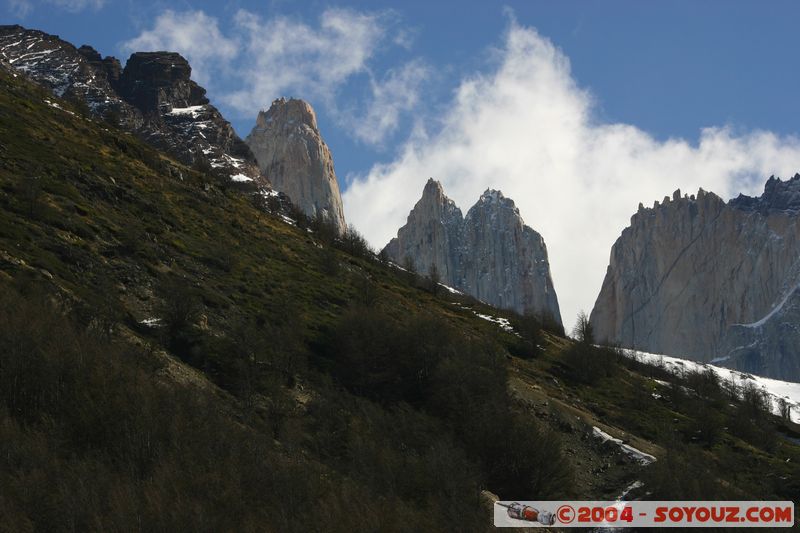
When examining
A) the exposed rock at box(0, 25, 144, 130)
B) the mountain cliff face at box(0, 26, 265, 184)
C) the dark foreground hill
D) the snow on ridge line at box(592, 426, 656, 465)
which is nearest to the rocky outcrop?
the mountain cliff face at box(0, 26, 265, 184)

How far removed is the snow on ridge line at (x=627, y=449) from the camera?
57531 millimetres

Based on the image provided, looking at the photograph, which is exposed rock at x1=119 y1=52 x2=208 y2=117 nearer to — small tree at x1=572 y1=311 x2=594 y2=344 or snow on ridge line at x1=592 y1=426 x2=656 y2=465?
small tree at x1=572 y1=311 x2=594 y2=344

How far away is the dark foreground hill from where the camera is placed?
30469 millimetres

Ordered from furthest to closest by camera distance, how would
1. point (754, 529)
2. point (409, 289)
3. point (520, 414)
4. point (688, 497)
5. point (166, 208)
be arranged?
point (409, 289) < point (166, 208) < point (520, 414) < point (688, 497) < point (754, 529)

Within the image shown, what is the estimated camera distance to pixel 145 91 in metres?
184

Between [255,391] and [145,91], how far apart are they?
487 feet

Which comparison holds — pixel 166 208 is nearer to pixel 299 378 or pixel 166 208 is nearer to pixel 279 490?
pixel 299 378

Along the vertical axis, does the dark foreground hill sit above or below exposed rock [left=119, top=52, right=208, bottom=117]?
below

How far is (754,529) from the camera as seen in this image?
40531mm

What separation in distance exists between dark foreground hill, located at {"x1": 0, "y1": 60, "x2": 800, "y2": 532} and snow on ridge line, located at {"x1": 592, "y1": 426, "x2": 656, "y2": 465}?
461 mm

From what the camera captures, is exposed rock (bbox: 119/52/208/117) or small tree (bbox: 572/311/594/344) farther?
exposed rock (bbox: 119/52/208/117)

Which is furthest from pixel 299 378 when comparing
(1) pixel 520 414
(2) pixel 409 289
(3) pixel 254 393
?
(2) pixel 409 289

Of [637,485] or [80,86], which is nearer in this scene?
[637,485]

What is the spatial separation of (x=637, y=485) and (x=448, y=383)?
43.4 ft
